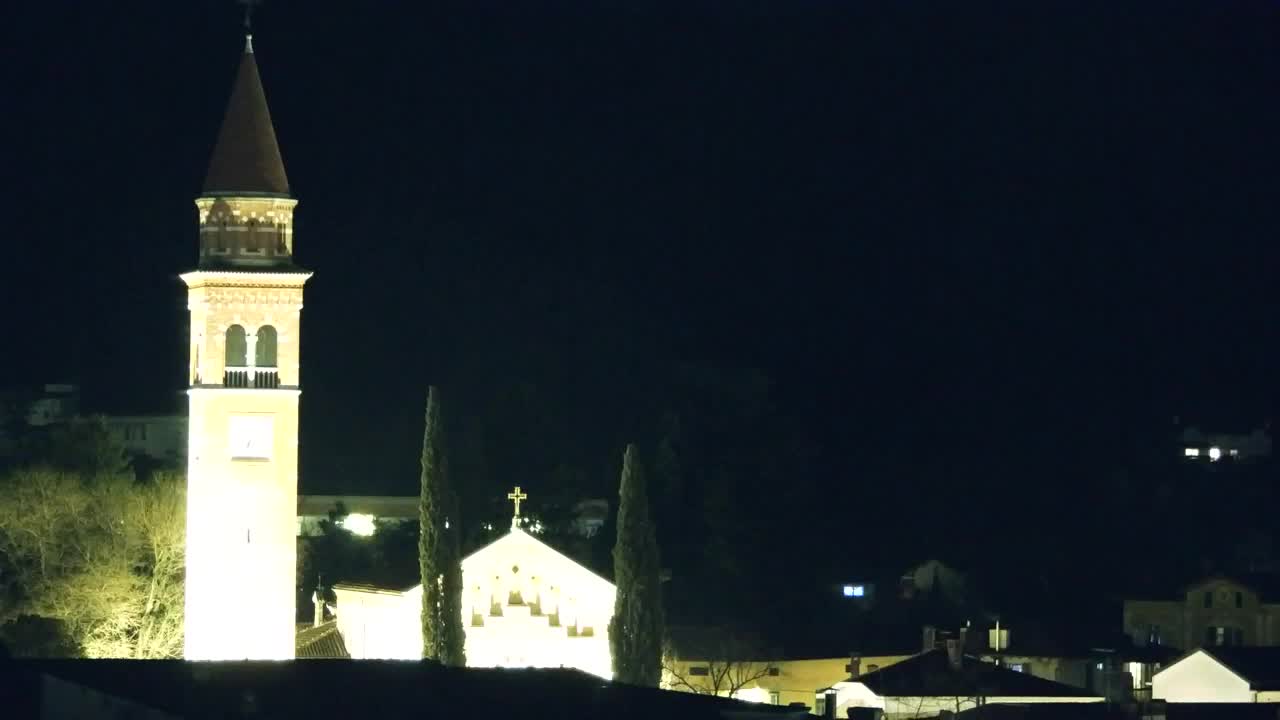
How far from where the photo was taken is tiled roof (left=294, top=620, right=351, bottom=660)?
7588 cm

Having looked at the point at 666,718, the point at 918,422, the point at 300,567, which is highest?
the point at 918,422

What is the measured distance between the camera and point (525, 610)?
7662 cm

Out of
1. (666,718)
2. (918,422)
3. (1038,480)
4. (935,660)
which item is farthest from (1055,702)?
(918,422)

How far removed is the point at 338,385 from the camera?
13525 centimetres

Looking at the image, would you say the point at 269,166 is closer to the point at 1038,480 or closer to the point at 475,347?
the point at 1038,480

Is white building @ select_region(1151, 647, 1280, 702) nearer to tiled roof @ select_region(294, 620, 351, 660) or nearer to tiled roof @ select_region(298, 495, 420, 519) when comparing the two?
tiled roof @ select_region(294, 620, 351, 660)

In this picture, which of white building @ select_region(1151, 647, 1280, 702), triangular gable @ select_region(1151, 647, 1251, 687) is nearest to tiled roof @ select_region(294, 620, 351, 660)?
triangular gable @ select_region(1151, 647, 1251, 687)

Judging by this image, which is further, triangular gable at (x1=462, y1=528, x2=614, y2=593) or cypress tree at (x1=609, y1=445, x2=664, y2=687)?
triangular gable at (x1=462, y1=528, x2=614, y2=593)

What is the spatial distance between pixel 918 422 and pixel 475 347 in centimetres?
1909

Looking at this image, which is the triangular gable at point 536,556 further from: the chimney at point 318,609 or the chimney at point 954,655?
the chimney at point 954,655

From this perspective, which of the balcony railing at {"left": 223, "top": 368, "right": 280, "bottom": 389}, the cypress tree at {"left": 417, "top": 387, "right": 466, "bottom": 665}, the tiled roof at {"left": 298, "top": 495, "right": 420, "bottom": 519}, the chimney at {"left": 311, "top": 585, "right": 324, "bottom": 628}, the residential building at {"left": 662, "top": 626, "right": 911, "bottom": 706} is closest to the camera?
the balcony railing at {"left": 223, "top": 368, "right": 280, "bottom": 389}

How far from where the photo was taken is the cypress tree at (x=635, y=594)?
2854 inches

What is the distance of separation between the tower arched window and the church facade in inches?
285

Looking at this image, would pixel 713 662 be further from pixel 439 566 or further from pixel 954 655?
pixel 954 655
